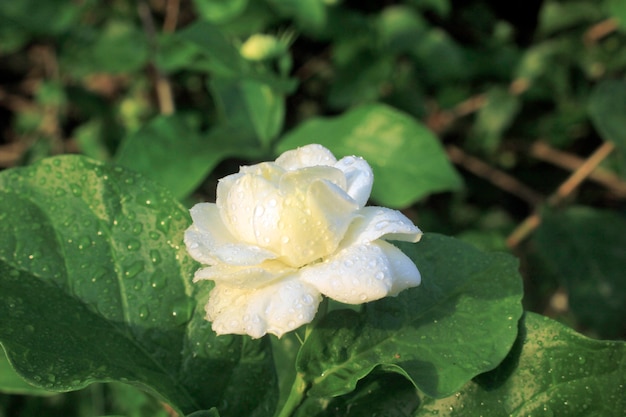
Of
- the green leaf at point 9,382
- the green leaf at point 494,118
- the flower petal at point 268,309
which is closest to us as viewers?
the flower petal at point 268,309

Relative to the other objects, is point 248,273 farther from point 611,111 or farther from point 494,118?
point 494,118

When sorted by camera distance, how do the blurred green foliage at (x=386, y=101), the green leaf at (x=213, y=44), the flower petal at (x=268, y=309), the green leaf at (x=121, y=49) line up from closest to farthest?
the flower petal at (x=268, y=309) → the green leaf at (x=213, y=44) → the blurred green foliage at (x=386, y=101) → the green leaf at (x=121, y=49)

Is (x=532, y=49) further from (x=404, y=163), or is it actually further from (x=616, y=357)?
(x=616, y=357)

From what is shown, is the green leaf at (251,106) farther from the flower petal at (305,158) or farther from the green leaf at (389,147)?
the flower petal at (305,158)

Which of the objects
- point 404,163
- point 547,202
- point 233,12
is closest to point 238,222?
point 404,163

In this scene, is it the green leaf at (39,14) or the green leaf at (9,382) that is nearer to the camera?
the green leaf at (9,382)

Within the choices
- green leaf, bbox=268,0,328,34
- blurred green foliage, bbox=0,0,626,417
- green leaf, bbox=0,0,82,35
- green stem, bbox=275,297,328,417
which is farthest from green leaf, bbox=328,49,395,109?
green stem, bbox=275,297,328,417

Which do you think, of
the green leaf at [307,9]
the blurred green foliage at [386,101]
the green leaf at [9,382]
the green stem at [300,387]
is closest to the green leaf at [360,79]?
the blurred green foliage at [386,101]

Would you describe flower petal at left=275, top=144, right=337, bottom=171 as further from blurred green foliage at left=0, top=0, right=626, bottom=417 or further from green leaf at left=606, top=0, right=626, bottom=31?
green leaf at left=606, top=0, right=626, bottom=31

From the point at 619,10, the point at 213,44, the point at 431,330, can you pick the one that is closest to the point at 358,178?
the point at 431,330
